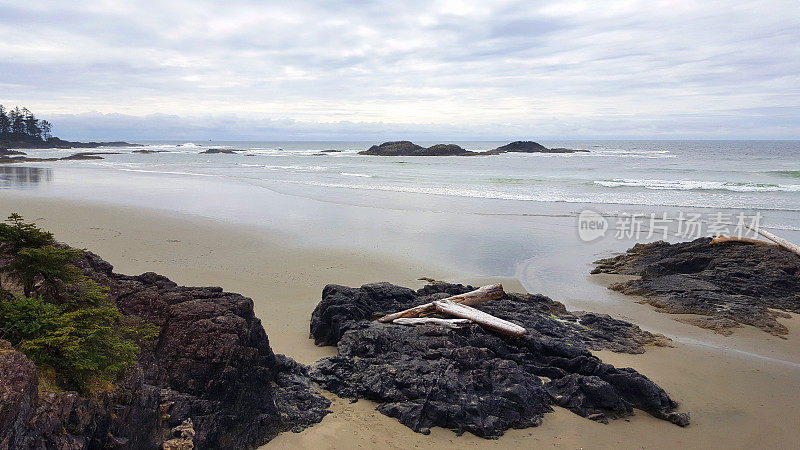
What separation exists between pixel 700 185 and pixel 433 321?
32.9 meters

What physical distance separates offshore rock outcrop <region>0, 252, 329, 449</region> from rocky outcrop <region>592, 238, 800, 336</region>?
802 centimetres

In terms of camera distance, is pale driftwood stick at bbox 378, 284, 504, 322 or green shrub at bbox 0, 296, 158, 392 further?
pale driftwood stick at bbox 378, 284, 504, 322

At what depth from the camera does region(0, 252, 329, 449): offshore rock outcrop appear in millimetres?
3156

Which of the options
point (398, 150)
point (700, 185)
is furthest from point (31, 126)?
point (700, 185)

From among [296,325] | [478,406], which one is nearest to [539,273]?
[296,325]

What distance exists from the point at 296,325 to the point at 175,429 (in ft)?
13.3

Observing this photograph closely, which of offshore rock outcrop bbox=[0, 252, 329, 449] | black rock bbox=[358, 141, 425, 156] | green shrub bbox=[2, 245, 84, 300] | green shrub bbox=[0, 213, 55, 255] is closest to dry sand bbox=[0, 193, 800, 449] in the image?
offshore rock outcrop bbox=[0, 252, 329, 449]

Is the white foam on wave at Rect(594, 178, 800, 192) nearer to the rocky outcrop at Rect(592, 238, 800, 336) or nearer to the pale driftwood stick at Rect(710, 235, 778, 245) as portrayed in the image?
the pale driftwood stick at Rect(710, 235, 778, 245)

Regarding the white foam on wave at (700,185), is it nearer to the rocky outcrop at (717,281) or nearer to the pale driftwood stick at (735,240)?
the pale driftwood stick at (735,240)

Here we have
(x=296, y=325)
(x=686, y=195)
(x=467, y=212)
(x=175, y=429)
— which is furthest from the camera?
(x=686, y=195)

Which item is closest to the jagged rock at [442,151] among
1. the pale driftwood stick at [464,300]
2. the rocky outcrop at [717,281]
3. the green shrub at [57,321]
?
the rocky outcrop at [717,281]

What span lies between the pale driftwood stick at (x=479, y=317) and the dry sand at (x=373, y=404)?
1308mm

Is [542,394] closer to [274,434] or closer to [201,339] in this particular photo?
[274,434]

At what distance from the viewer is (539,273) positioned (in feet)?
41.7
